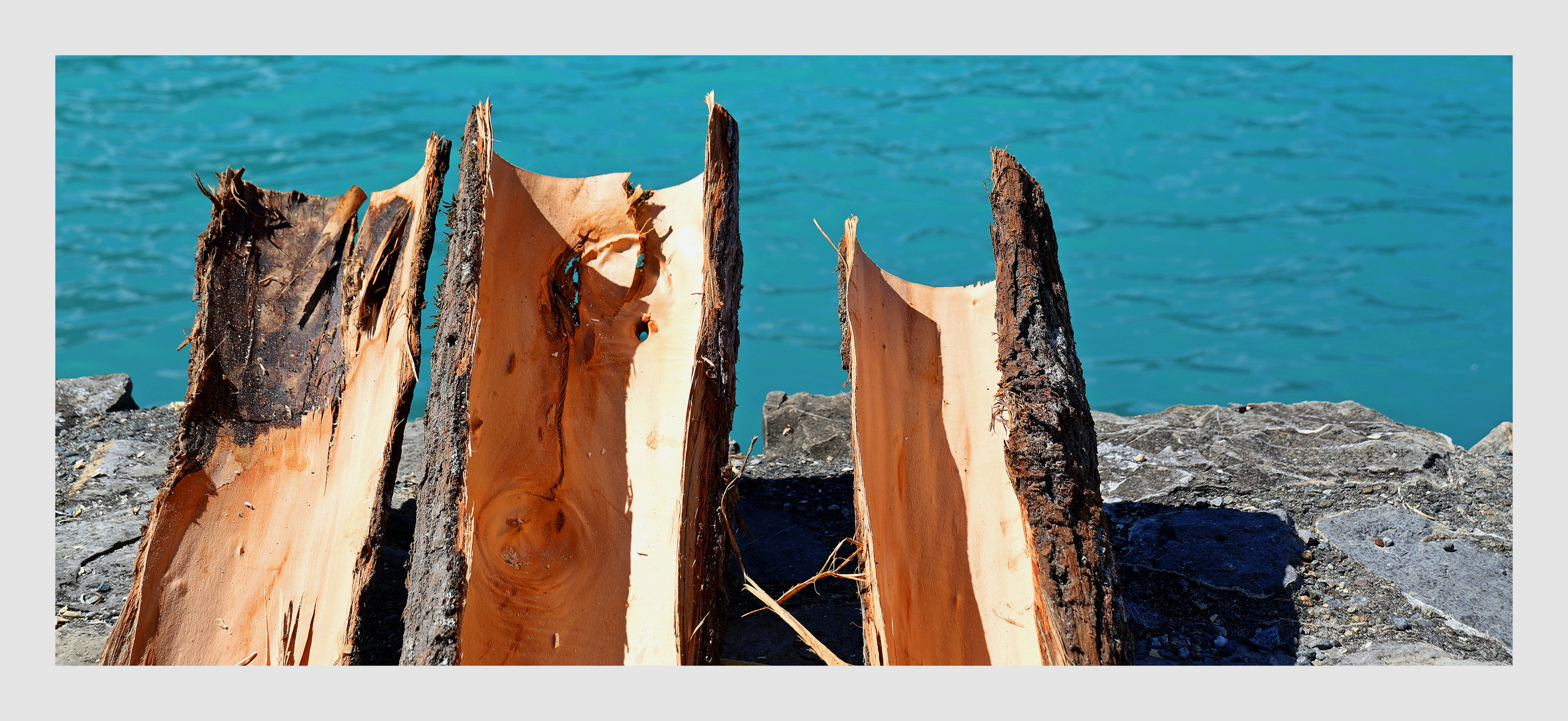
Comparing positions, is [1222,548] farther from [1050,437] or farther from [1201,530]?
[1050,437]

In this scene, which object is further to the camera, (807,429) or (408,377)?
(807,429)

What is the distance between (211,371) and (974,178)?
662 centimetres

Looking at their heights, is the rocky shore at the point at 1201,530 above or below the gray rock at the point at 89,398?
below

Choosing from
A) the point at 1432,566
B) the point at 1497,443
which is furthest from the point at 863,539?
the point at 1497,443

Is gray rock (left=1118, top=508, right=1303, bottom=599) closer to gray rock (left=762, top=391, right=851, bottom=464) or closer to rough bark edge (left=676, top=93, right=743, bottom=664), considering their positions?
gray rock (left=762, top=391, right=851, bottom=464)

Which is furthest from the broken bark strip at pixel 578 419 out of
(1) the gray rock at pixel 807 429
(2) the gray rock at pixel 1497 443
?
(2) the gray rock at pixel 1497 443

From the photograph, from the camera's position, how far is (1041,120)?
8.43 meters

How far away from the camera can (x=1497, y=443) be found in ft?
11.5

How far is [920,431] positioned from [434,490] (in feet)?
3.94

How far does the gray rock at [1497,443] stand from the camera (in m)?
3.42

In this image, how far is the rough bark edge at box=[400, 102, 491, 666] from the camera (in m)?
1.85

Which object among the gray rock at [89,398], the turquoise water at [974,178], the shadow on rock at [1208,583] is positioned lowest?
the shadow on rock at [1208,583]

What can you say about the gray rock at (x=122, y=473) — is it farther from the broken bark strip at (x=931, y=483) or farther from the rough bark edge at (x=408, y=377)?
the broken bark strip at (x=931, y=483)

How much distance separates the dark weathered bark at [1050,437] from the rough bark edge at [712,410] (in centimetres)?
69
